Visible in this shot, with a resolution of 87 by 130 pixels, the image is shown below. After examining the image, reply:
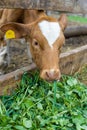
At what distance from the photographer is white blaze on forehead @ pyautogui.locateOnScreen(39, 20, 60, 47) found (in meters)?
4.04

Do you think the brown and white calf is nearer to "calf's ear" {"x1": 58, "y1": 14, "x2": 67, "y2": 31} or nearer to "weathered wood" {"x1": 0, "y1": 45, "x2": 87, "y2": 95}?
"calf's ear" {"x1": 58, "y1": 14, "x2": 67, "y2": 31}

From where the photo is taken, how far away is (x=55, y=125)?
3.39 metres

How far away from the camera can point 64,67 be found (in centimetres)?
470

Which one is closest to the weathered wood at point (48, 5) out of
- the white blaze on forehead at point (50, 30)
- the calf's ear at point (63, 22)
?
the white blaze on forehead at point (50, 30)

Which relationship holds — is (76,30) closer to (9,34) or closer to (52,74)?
(9,34)

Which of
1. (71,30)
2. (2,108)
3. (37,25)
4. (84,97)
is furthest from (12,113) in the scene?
(71,30)

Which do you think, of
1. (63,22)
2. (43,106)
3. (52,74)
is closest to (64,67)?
(63,22)

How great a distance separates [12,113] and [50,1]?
3.52 feet

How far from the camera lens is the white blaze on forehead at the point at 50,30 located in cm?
404

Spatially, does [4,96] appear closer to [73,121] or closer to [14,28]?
[73,121]

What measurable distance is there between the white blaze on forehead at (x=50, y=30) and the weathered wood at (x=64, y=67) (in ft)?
1.31

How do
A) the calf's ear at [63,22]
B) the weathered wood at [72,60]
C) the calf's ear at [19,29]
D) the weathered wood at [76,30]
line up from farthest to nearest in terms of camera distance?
the weathered wood at [76,30], the weathered wood at [72,60], the calf's ear at [63,22], the calf's ear at [19,29]

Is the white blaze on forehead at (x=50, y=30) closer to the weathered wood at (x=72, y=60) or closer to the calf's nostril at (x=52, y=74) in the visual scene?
the calf's nostril at (x=52, y=74)

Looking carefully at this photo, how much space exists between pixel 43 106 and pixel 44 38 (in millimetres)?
781
